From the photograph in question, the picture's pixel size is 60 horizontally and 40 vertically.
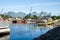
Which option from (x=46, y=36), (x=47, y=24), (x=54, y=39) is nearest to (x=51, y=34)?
(x=46, y=36)

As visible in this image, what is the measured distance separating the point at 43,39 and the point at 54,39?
1.26ft

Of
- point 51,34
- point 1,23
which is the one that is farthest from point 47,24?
point 51,34

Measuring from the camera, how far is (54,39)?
3650 millimetres

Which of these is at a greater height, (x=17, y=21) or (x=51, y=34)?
(x=51, y=34)

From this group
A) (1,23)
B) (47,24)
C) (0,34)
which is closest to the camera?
(0,34)

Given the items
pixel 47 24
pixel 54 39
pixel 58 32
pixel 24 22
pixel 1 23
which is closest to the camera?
pixel 54 39

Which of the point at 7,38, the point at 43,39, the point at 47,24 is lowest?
the point at 47,24

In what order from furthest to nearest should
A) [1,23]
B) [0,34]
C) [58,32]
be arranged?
[1,23] < [0,34] < [58,32]

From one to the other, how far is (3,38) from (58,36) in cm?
774

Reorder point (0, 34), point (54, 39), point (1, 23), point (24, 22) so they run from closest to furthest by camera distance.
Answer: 1. point (54, 39)
2. point (0, 34)
3. point (1, 23)
4. point (24, 22)

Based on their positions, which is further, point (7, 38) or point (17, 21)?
point (17, 21)

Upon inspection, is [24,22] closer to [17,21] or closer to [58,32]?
[17,21]

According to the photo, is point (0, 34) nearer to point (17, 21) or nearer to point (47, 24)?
point (47, 24)

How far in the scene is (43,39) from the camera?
13.1 feet
